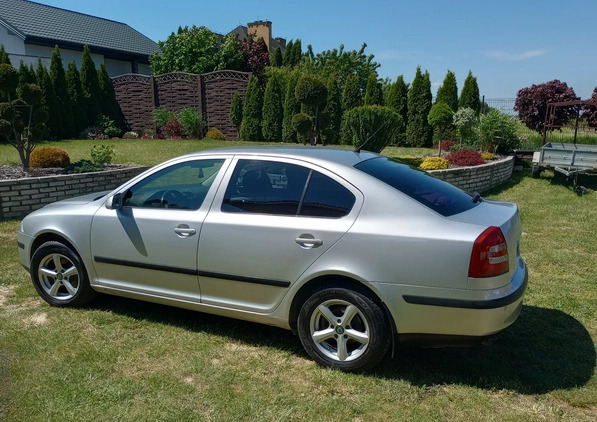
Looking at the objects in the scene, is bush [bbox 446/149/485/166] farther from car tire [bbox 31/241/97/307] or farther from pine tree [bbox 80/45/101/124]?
pine tree [bbox 80/45/101/124]

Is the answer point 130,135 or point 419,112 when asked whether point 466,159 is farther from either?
point 130,135

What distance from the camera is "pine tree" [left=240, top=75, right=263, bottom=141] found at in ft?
61.8

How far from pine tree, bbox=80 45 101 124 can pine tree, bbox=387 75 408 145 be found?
41.1ft

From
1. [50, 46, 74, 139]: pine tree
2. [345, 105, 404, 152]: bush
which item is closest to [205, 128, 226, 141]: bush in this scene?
[50, 46, 74, 139]: pine tree

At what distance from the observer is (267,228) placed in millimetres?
3307

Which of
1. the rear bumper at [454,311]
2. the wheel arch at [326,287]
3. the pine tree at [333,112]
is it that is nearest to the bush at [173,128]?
the pine tree at [333,112]

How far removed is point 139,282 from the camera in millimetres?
3898

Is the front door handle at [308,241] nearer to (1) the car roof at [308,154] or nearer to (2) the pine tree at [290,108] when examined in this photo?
(1) the car roof at [308,154]

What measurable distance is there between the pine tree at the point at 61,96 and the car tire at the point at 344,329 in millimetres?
18970

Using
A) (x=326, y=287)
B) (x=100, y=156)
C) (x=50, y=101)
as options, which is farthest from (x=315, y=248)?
(x=50, y=101)

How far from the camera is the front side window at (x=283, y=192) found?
3246 millimetres

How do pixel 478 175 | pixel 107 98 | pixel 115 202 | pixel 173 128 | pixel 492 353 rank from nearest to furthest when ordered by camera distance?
pixel 492 353 < pixel 115 202 < pixel 478 175 < pixel 173 128 < pixel 107 98

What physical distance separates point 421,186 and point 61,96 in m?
19.7

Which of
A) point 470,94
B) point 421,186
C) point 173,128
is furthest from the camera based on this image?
point 173,128
